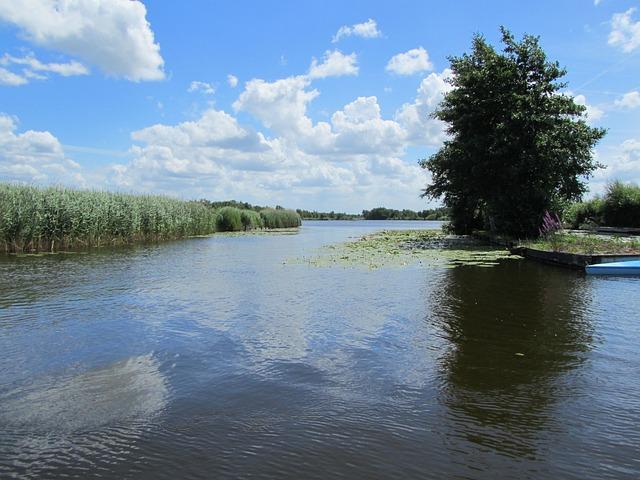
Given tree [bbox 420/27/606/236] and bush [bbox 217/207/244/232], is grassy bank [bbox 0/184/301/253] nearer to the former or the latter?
bush [bbox 217/207/244/232]

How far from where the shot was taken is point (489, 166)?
2844cm

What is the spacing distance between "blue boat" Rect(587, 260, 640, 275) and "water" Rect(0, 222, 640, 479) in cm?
417

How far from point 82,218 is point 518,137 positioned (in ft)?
76.5

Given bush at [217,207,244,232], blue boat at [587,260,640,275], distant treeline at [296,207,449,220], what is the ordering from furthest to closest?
distant treeline at [296,207,449,220], bush at [217,207,244,232], blue boat at [587,260,640,275]

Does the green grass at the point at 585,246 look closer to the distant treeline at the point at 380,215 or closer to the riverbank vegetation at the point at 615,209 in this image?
the riverbank vegetation at the point at 615,209

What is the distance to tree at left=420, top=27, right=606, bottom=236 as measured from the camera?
26.2 m

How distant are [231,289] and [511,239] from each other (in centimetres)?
1882

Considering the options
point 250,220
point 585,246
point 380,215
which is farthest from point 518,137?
point 380,215

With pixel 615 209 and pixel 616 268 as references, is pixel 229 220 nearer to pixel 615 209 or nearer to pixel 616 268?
pixel 615 209

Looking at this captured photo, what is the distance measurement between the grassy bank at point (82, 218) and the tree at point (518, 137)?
2014 centimetres

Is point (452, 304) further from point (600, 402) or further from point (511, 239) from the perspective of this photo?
point (511, 239)

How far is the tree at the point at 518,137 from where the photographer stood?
2617cm

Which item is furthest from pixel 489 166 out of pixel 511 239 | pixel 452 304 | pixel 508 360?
pixel 508 360

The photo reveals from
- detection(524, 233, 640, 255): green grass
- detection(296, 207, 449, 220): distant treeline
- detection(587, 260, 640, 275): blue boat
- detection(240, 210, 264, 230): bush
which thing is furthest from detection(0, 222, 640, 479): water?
detection(296, 207, 449, 220): distant treeline
